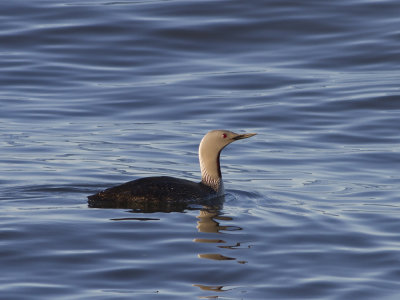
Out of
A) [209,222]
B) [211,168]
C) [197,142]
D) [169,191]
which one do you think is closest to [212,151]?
[211,168]

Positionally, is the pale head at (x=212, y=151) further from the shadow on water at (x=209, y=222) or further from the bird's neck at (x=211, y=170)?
the shadow on water at (x=209, y=222)

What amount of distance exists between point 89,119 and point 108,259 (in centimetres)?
807

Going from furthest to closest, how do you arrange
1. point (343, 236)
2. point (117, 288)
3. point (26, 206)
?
1. point (26, 206)
2. point (343, 236)
3. point (117, 288)

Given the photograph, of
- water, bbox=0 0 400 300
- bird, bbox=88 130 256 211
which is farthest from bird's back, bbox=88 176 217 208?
water, bbox=0 0 400 300

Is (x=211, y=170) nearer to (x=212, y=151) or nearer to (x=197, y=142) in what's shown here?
(x=212, y=151)

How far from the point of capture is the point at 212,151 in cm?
1259

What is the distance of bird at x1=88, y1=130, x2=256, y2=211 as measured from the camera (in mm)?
11516

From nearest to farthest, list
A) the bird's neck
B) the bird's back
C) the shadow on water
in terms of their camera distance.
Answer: the shadow on water < the bird's back < the bird's neck

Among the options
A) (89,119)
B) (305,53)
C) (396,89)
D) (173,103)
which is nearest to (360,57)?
(305,53)

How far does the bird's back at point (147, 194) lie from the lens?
37.8ft

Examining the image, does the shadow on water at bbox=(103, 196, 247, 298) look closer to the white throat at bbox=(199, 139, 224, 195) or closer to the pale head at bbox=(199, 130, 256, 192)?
the white throat at bbox=(199, 139, 224, 195)

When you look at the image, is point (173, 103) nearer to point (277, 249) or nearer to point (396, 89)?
point (396, 89)

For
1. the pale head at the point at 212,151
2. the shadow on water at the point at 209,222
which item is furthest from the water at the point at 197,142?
the pale head at the point at 212,151

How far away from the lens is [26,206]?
11.4 metres
